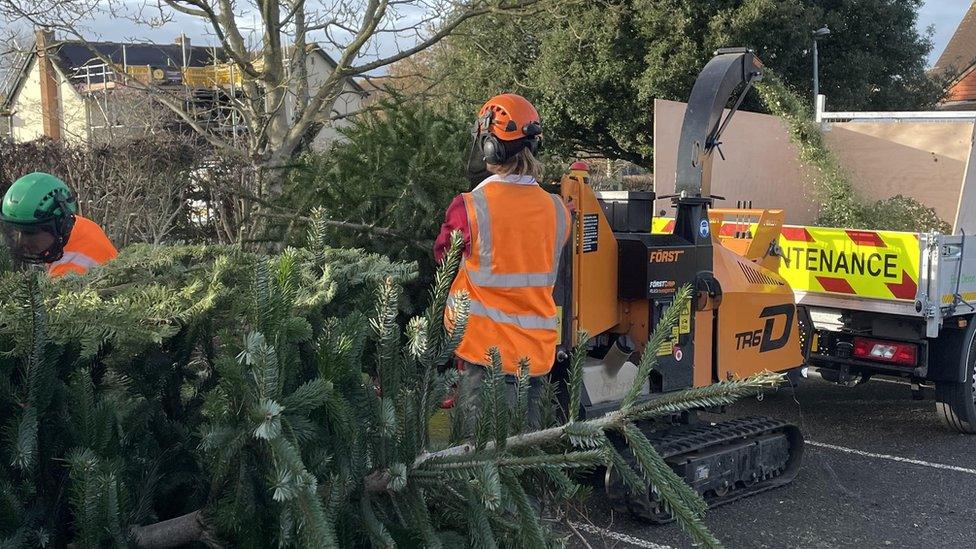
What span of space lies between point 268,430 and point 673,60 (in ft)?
64.2

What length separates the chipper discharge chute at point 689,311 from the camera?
5121 millimetres

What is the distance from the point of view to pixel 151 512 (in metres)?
1.68

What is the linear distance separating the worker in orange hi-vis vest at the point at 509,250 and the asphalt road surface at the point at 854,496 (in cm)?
87

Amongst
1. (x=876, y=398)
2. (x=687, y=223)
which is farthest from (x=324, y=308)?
(x=876, y=398)

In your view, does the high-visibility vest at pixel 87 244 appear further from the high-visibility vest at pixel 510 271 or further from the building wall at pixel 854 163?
the building wall at pixel 854 163

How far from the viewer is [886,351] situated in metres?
7.25

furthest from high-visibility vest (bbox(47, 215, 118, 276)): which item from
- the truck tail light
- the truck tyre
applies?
the truck tyre

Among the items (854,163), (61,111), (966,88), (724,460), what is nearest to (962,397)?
(724,460)

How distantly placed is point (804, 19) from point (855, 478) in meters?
16.1

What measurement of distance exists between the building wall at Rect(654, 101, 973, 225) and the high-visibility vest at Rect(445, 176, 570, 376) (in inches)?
182

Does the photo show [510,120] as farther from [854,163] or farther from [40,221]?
[854,163]

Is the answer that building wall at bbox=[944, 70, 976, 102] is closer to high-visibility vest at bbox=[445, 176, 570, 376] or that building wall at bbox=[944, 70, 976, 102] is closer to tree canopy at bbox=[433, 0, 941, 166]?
tree canopy at bbox=[433, 0, 941, 166]

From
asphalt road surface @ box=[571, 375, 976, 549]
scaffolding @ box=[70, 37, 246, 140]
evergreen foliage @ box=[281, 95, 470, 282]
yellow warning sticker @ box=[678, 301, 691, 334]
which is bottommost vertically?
asphalt road surface @ box=[571, 375, 976, 549]

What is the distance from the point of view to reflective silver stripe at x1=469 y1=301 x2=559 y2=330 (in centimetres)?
416
